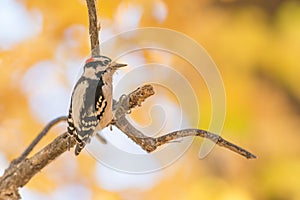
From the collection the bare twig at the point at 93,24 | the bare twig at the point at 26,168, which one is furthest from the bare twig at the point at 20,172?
the bare twig at the point at 93,24

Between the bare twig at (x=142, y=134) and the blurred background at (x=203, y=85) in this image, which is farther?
the blurred background at (x=203, y=85)

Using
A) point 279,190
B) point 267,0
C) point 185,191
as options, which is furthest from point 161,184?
point 267,0

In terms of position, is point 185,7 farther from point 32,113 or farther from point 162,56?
point 32,113

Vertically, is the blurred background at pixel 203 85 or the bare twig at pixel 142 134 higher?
the blurred background at pixel 203 85

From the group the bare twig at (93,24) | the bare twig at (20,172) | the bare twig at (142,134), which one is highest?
the bare twig at (93,24)

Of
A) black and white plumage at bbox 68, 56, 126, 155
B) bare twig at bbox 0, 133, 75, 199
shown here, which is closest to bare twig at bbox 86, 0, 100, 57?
black and white plumage at bbox 68, 56, 126, 155

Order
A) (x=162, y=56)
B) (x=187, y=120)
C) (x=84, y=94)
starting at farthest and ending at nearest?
(x=162, y=56), (x=187, y=120), (x=84, y=94)

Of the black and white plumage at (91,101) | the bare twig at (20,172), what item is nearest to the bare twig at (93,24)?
the black and white plumage at (91,101)

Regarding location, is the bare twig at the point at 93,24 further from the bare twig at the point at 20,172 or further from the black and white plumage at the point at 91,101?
the bare twig at the point at 20,172
